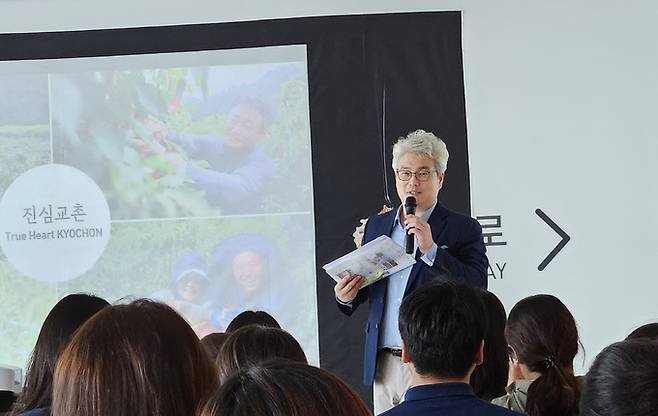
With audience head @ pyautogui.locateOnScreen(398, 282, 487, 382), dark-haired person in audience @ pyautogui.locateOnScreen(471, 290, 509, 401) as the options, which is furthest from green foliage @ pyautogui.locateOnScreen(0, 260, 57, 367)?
audience head @ pyautogui.locateOnScreen(398, 282, 487, 382)

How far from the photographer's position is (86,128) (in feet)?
17.4

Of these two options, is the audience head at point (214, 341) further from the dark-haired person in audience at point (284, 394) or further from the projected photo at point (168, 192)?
the projected photo at point (168, 192)

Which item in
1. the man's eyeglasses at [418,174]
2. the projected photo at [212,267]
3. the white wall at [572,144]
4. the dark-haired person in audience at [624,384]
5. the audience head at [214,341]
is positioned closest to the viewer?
the dark-haired person in audience at [624,384]

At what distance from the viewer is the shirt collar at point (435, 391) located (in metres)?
2.14

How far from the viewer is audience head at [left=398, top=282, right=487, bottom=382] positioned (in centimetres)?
222

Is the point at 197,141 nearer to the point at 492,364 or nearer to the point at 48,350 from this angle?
the point at 492,364

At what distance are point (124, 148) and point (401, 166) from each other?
81.6 inches

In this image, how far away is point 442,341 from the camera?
7.34 feet

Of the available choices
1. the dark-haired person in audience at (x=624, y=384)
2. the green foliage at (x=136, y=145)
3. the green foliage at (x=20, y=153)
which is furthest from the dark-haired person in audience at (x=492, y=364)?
the green foliage at (x=20, y=153)

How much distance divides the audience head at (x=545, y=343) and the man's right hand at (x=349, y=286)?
93 centimetres

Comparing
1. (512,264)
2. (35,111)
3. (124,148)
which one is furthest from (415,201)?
(35,111)

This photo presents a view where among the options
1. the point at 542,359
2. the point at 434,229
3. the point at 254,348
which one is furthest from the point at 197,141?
the point at 254,348

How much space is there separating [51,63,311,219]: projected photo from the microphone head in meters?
1.60

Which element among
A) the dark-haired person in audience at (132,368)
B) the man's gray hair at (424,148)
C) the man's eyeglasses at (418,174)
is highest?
Result: the man's gray hair at (424,148)
